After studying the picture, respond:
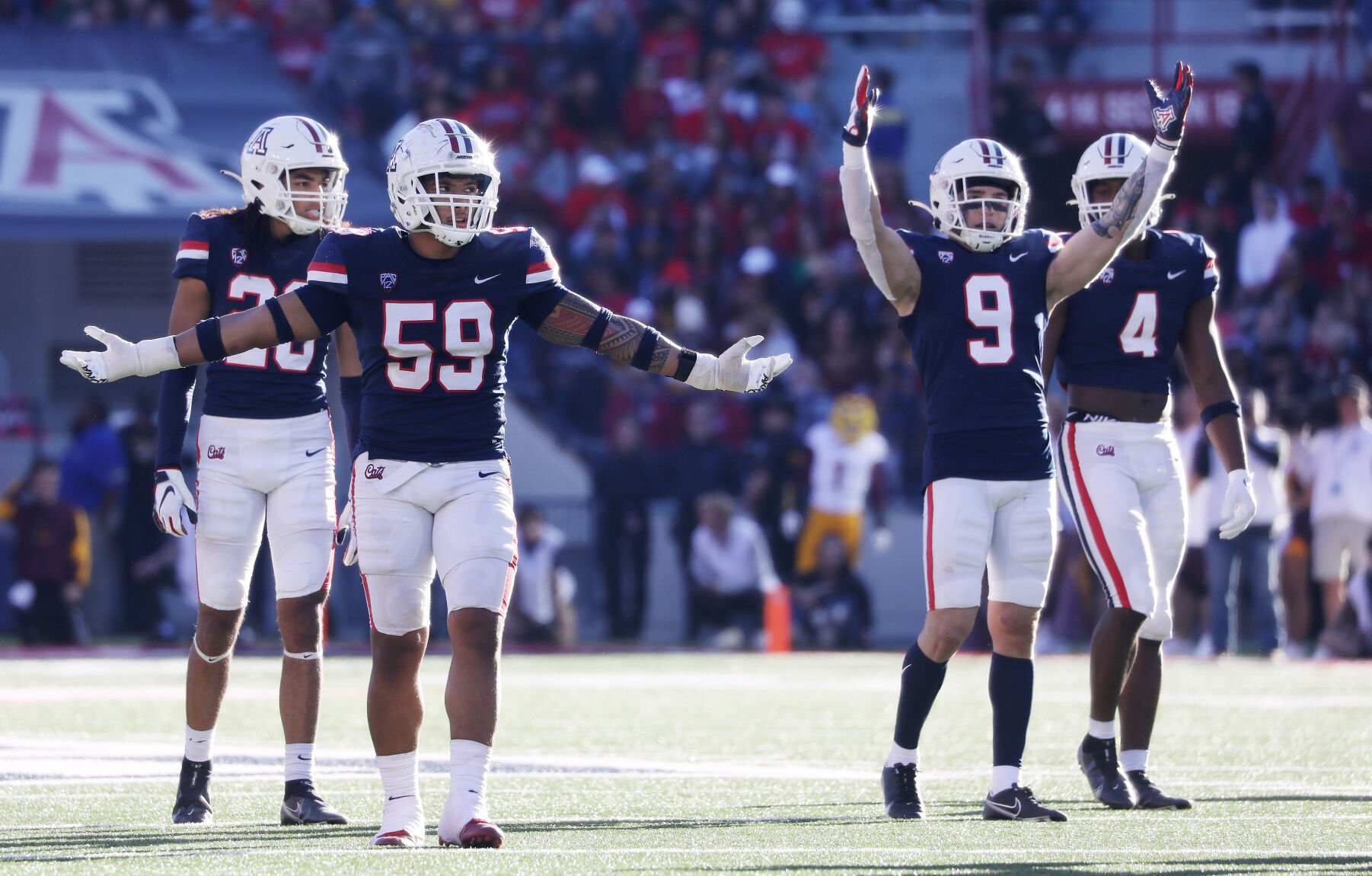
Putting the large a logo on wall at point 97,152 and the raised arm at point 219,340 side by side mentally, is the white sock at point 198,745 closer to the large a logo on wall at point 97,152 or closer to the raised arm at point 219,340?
the raised arm at point 219,340

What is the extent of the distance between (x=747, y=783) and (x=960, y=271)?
1.91 m

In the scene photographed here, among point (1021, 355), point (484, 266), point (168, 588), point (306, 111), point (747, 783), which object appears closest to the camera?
point (484, 266)

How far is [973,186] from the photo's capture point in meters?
6.19

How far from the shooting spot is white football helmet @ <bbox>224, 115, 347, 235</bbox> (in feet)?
20.4

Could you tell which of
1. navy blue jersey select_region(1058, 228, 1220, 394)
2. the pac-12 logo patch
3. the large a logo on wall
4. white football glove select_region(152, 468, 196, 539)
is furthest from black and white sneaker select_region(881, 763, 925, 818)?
the large a logo on wall

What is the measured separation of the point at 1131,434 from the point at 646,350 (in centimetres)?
180

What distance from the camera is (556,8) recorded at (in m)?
21.3

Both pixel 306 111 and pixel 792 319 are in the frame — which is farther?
pixel 792 319

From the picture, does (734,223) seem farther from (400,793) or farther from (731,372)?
(400,793)

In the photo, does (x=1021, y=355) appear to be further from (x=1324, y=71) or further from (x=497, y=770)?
(x=1324, y=71)

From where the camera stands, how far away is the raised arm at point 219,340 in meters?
5.35

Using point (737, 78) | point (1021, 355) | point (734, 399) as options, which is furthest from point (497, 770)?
point (737, 78)

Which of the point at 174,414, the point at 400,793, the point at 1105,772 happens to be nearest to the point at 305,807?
the point at 400,793

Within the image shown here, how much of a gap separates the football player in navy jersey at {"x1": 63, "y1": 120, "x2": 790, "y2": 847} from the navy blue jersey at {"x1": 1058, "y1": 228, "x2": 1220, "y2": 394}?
2.01 meters
